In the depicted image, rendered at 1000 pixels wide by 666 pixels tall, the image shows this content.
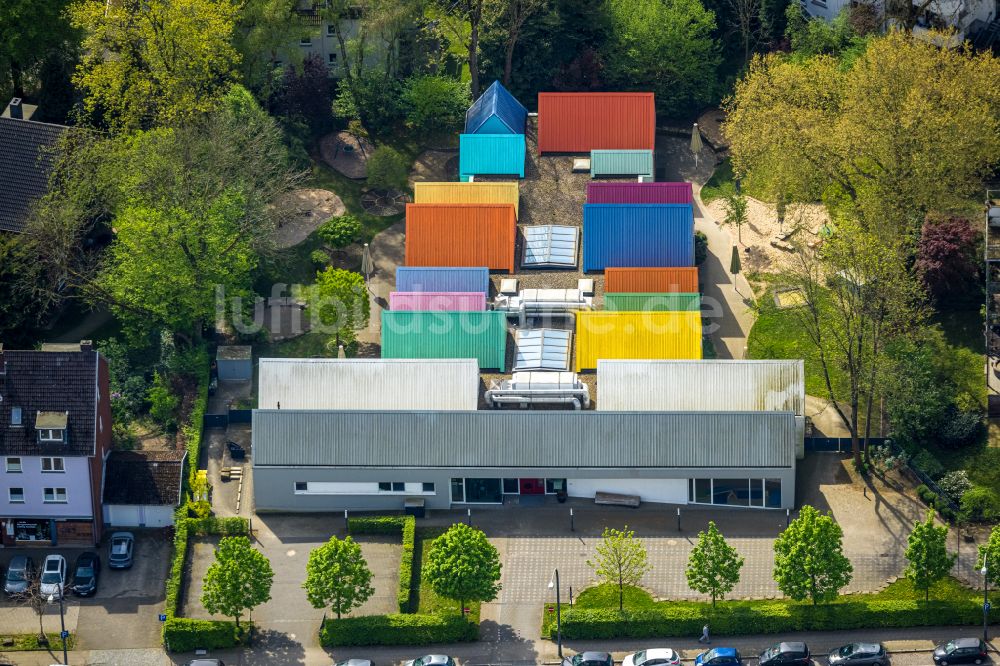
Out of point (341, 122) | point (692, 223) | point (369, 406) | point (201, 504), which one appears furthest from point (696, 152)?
point (201, 504)

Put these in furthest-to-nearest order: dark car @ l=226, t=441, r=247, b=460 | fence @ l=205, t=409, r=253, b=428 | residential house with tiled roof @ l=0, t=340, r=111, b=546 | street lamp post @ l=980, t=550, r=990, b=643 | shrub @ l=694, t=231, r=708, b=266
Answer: shrub @ l=694, t=231, r=708, b=266, fence @ l=205, t=409, r=253, b=428, dark car @ l=226, t=441, r=247, b=460, residential house with tiled roof @ l=0, t=340, r=111, b=546, street lamp post @ l=980, t=550, r=990, b=643

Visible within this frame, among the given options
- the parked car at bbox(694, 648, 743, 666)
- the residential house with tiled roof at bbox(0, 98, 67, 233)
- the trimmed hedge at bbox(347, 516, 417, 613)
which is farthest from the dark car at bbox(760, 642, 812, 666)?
the residential house with tiled roof at bbox(0, 98, 67, 233)

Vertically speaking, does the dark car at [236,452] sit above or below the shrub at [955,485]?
above

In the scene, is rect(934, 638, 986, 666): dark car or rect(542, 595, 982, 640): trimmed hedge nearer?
rect(934, 638, 986, 666): dark car

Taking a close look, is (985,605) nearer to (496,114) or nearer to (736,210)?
(736,210)

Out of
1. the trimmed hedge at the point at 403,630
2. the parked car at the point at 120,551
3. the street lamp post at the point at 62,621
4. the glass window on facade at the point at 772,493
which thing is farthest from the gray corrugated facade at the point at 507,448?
the street lamp post at the point at 62,621

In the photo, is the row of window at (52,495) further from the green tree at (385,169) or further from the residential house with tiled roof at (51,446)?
the green tree at (385,169)

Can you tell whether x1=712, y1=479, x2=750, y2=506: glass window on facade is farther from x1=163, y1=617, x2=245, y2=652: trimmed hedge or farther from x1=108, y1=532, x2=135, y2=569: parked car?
x1=108, y1=532, x2=135, y2=569: parked car
